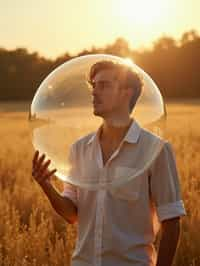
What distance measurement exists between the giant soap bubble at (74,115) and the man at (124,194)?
4cm

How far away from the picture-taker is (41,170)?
107 inches

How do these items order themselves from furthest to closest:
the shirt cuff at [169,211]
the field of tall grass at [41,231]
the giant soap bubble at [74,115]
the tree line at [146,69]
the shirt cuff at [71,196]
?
the tree line at [146,69]
the field of tall grass at [41,231]
the shirt cuff at [71,196]
the giant soap bubble at [74,115]
the shirt cuff at [169,211]

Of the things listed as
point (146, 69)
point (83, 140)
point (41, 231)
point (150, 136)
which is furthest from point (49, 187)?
point (146, 69)

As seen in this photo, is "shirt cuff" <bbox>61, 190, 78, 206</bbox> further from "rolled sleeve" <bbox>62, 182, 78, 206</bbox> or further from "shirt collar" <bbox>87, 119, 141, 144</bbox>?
"shirt collar" <bbox>87, 119, 141, 144</bbox>

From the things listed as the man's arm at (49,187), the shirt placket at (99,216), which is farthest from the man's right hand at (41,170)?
the shirt placket at (99,216)

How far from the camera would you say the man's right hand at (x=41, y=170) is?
8.91 ft

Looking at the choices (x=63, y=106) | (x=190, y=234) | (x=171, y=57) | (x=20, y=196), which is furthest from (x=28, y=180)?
(x=171, y=57)

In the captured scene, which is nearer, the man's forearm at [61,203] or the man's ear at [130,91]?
the man's ear at [130,91]

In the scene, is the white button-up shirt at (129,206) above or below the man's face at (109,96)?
below

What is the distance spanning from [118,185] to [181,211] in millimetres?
248

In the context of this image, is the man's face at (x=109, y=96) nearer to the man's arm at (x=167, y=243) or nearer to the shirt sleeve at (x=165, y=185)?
the shirt sleeve at (x=165, y=185)

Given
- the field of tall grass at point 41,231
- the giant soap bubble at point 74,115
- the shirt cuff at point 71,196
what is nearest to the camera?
the giant soap bubble at point 74,115

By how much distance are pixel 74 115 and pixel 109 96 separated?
1.13 ft

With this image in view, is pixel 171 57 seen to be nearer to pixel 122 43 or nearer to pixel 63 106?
pixel 122 43
